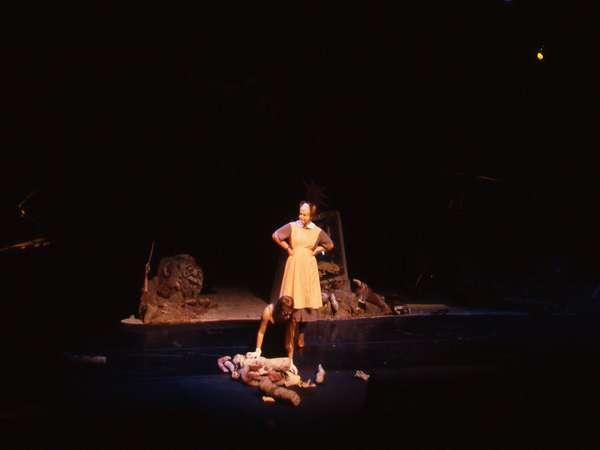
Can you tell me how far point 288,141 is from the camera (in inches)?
398

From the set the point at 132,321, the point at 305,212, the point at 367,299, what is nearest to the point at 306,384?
the point at 305,212

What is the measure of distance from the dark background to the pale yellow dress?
13.5 ft

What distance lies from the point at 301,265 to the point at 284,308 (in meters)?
0.54

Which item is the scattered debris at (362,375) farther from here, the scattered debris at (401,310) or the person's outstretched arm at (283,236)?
the scattered debris at (401,310)

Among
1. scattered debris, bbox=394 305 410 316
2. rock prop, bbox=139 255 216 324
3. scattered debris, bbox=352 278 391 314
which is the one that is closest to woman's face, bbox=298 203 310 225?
rock prop, bbox=139 255 216 324

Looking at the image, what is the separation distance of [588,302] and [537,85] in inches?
192

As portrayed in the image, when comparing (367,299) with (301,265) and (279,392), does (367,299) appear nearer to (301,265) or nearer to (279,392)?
(301,265)

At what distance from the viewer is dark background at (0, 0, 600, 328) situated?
7797 mm

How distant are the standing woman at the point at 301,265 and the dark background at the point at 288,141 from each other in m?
4.10

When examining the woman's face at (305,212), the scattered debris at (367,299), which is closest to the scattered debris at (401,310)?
the scattered debris at (367,299)

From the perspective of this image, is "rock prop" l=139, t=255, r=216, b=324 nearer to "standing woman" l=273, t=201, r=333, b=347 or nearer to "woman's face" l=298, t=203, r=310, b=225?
"standing woman" l=273, t=201, r=333, b=347

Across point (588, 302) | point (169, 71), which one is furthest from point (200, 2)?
point (588, 302)

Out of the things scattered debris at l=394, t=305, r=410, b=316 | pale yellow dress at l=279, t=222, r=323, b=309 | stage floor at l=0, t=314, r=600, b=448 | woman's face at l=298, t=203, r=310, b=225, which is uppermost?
woman's face at l=298, t=203, r=310, b=225

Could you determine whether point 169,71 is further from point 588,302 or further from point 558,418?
point 588,302
